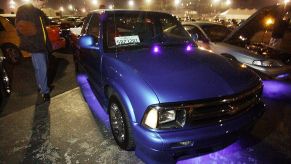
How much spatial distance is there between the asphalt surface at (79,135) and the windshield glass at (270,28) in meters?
1.78

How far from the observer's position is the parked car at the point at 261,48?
18.0 feet

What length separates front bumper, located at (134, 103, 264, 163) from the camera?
241 cm

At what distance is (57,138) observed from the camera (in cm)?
370

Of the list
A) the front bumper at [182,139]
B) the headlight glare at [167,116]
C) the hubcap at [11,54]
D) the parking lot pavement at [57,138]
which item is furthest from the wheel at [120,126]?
the hubcap at [11,54]

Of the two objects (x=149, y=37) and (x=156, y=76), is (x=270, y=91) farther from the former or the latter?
(x=156, y=76)

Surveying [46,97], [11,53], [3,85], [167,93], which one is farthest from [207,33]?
[11,53]

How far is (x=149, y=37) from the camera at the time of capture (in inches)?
154

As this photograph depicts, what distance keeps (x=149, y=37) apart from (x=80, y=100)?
2.23 metres

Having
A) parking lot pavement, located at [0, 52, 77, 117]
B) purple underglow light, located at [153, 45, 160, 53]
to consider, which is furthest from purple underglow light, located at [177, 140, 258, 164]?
parking lot pavement, located at [0, 52, 77, 117]

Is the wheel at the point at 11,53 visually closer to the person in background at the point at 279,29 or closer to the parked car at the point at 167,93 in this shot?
the parked car at the point at 167,93

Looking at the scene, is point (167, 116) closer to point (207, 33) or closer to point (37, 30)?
point (37, 30)

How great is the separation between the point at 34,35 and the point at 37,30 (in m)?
0.11

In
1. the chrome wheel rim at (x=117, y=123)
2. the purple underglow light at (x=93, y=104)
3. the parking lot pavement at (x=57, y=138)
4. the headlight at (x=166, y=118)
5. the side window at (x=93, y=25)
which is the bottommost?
the parking lot pavement at (x=57, y=138)

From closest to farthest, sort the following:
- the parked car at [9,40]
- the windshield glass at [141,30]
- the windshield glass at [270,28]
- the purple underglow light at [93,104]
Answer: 1. the windshield glass at [141,30]
2. the purple underglow light at [93,104]
3. the windshield glass at [270,28]
4. the parked car at [9,40]
